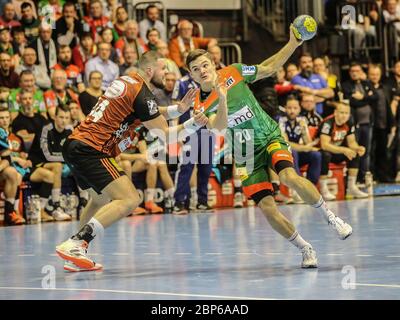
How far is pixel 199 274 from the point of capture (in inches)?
363

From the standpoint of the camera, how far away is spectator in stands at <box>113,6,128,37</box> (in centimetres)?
1891

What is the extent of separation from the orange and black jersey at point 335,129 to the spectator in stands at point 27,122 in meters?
5.27

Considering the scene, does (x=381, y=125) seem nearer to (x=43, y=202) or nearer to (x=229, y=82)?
(x=43, y=202)

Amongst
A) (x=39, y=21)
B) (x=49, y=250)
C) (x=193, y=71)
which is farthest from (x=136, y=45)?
(x=193, y=71)

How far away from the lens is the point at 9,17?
17.7 meters

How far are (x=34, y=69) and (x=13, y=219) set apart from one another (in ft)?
9.55

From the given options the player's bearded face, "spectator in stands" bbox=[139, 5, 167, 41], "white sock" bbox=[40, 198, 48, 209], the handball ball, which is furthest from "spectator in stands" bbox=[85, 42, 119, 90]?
the handball ball

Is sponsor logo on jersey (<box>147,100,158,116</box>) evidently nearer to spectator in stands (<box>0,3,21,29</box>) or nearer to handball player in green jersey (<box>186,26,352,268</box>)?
handball player in green jersey (<box>186,26,352,268</box>)

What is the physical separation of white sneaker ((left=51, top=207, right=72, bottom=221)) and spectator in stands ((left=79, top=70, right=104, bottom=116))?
1.67m

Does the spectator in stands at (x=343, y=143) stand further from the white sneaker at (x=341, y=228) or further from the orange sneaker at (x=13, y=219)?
the white sneaker at (x=341, y=228)

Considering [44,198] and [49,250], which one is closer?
[49,250]

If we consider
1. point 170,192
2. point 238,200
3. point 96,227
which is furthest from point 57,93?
point 96,227
